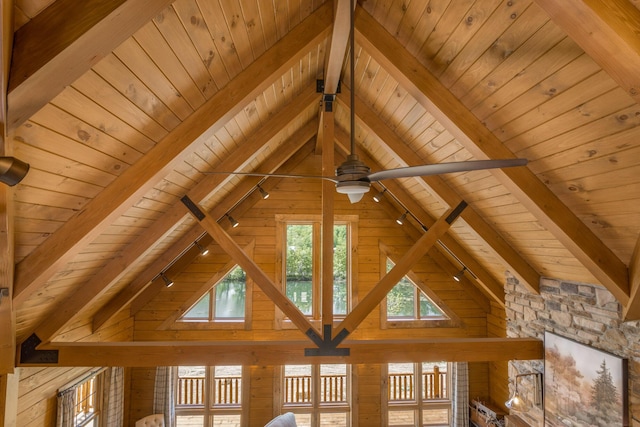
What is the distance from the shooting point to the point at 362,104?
408 cm

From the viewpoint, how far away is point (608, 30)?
1.56 m

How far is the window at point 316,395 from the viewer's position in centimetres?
671

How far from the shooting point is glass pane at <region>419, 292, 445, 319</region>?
695cm

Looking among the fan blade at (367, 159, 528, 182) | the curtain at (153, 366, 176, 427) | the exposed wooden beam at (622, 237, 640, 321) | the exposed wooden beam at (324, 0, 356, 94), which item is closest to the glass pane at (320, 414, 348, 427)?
the curtain at (153, 366, 176, 427)

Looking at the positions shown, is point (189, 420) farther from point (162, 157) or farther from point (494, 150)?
point (494, 150)

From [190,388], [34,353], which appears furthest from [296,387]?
[34,353]

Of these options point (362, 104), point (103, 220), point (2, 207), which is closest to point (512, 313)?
point (362, 104)

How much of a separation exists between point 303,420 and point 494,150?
6.00 m

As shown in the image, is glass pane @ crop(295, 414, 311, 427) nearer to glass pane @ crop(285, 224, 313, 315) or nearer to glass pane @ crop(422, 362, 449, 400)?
glass pane @ crop(285, 224, 313, 315)

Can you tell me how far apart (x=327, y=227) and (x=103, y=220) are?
209 cm

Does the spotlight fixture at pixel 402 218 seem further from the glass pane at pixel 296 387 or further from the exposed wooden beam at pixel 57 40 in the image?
the exposed wooden beam at pixel 57 40

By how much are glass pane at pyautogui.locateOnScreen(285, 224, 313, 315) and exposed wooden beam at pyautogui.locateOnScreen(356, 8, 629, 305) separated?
4251 millimetres

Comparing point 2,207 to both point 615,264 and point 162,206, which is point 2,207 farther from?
point 615,264

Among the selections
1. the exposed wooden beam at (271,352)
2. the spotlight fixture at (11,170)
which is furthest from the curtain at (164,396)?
the spotlight fixture at (11,170)
